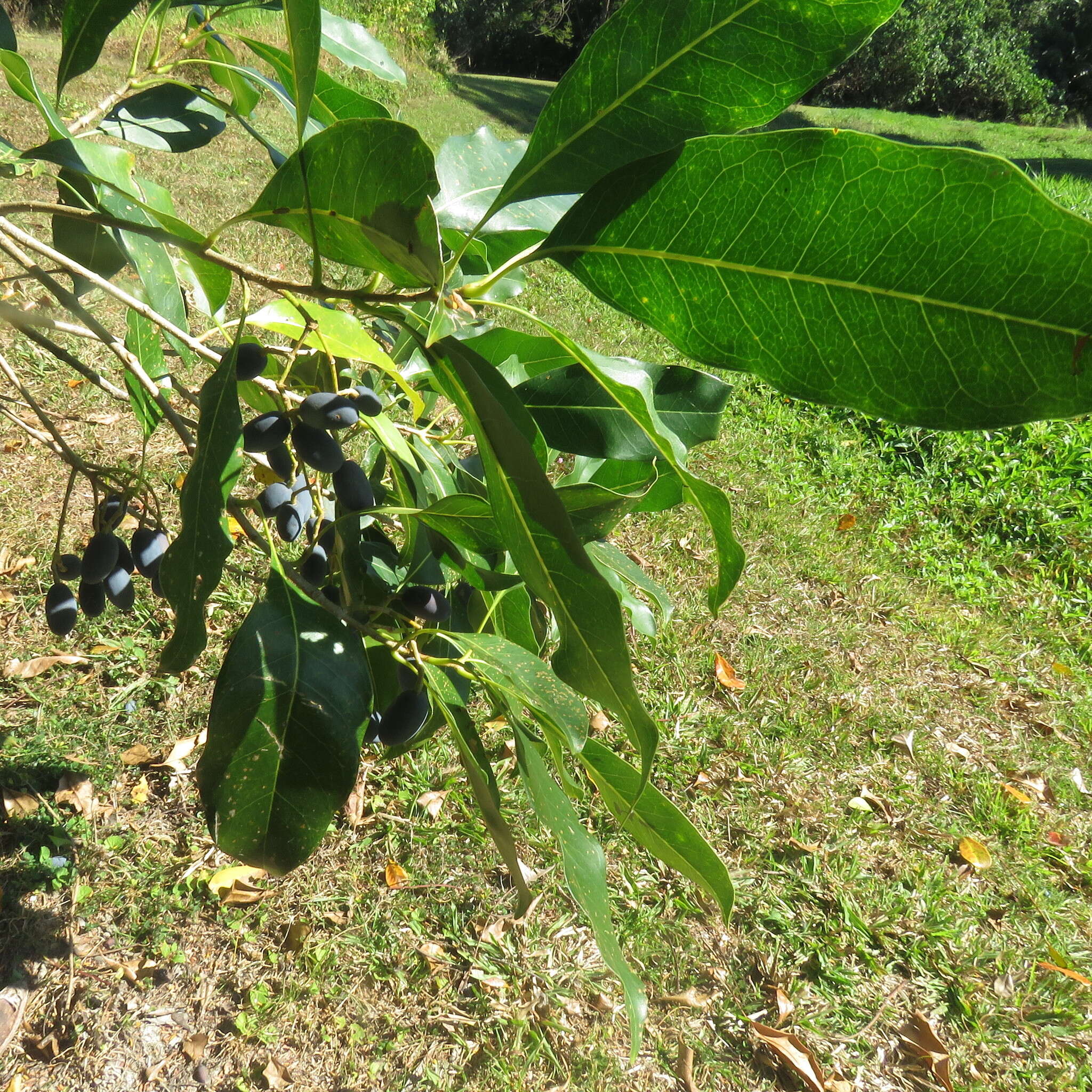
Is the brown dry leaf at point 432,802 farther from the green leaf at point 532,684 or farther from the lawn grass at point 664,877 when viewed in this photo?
the green leaf at point 532,684

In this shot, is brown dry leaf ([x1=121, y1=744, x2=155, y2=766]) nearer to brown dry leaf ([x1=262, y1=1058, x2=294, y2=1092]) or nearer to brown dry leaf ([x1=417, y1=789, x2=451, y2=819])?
brown dry leaf ([x1=417, y1=789, x2=451, y2=819])

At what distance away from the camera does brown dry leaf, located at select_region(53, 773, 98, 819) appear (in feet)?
6.41

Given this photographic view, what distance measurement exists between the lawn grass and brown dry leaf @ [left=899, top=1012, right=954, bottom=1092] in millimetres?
30

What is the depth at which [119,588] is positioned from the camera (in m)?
1.02

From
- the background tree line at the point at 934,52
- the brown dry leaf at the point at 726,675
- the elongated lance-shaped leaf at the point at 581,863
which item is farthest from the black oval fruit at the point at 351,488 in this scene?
the background tree line at the point at 934,52

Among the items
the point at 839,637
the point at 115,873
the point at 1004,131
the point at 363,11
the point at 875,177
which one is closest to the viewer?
the point at 875,177

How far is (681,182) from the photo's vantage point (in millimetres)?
451

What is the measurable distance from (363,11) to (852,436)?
10962 millimetres

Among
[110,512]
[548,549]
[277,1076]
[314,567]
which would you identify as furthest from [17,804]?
[548,549]

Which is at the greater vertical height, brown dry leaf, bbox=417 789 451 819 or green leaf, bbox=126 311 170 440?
green leaf, bbox=126 311 170 440

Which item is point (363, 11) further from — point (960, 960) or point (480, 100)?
point (960, 960)

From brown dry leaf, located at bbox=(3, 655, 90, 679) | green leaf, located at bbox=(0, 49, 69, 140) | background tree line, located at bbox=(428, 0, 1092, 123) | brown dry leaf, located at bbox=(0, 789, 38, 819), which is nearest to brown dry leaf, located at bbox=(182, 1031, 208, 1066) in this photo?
brown dry leaf, located at bbox=(0, 789, 38, 819)

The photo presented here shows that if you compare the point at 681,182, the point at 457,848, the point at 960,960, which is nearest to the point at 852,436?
the point at 960,960

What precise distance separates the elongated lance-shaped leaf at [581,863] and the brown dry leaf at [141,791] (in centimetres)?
159
